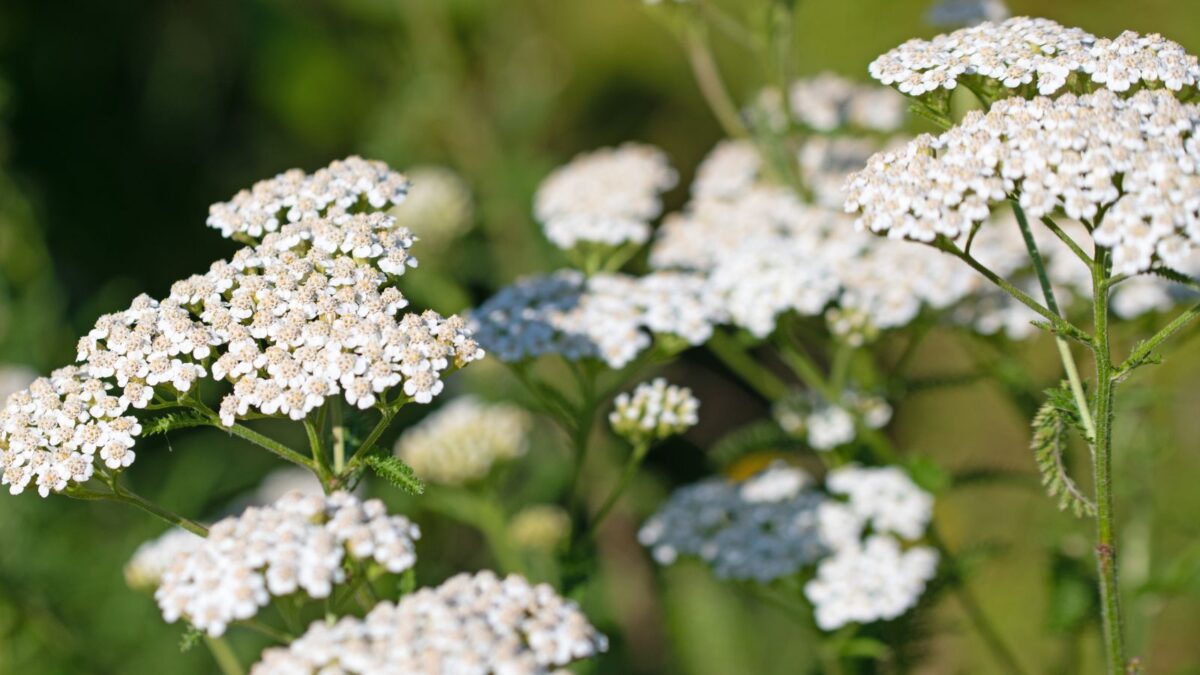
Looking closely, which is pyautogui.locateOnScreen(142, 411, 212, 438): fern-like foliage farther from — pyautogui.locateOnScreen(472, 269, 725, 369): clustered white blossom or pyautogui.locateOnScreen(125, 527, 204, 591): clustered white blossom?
pyautogui.locateOnScreen(125, 527, 204, 591): clustered white blossom

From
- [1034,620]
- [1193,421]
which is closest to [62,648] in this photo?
[1034,620]

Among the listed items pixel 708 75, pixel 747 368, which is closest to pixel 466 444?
pixel 747 368

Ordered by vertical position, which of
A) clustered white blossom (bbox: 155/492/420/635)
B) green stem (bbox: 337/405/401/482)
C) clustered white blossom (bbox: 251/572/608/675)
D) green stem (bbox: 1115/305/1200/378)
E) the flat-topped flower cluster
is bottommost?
clustered white blossom (bbox: 251/572/608/675)

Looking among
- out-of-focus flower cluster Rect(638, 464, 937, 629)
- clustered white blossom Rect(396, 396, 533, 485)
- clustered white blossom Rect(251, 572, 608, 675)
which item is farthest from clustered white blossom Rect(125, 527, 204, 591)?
clustered white blossom Rect(251, 572, 608, 675)

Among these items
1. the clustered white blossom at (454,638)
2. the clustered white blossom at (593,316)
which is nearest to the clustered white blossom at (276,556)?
the clustered white blossom at (454,638)

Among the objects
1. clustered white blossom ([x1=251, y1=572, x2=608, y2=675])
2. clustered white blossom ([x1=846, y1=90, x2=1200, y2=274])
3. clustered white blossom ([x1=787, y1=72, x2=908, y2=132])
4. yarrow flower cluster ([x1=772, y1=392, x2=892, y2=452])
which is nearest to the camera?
clustered white blossom ([x1=251, y1=572, x2=608, y2=675])

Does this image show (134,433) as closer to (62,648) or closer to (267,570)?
(267,570)

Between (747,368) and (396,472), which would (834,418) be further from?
(396,472)
